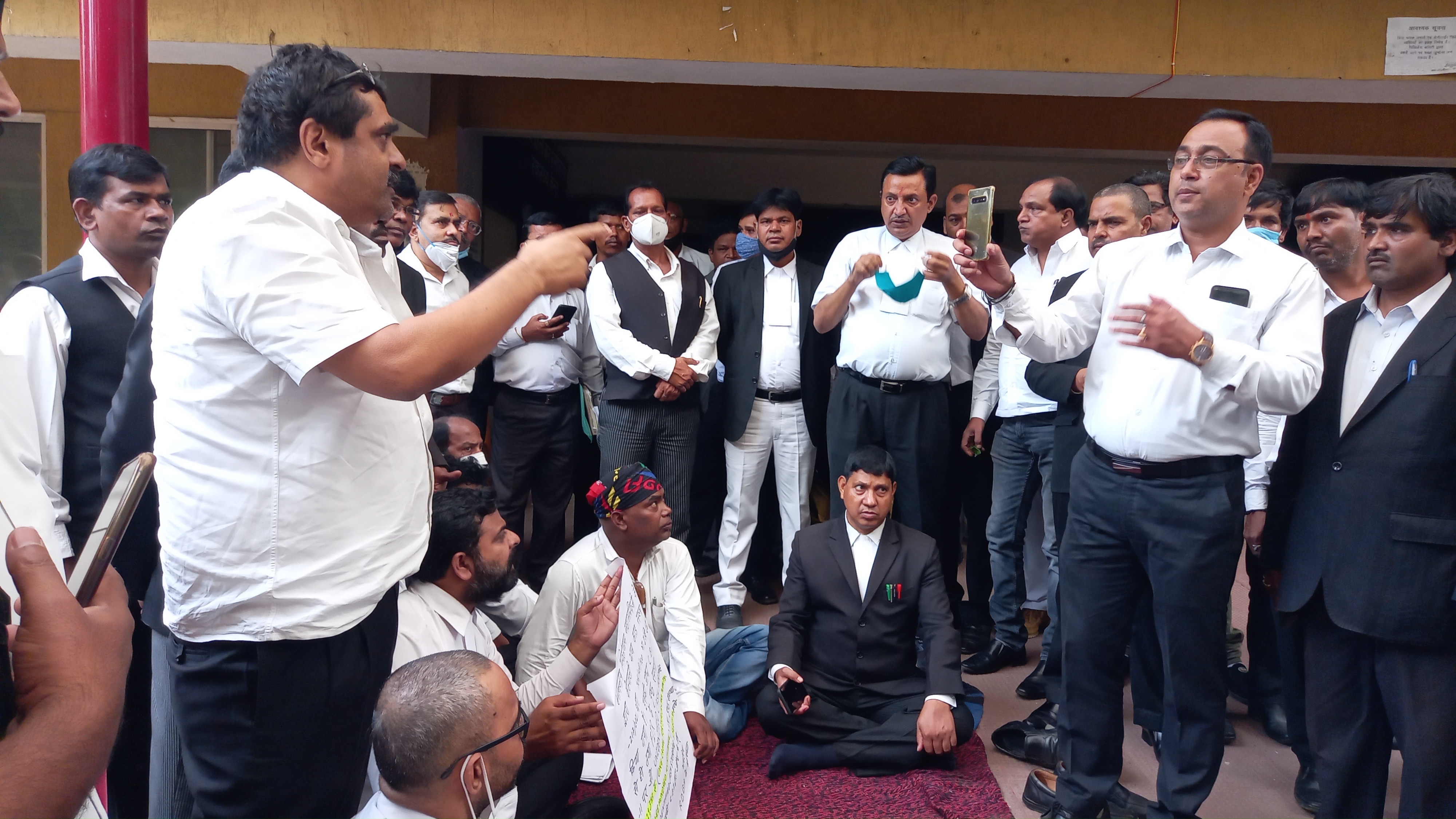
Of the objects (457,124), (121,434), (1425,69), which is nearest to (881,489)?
(121,434)

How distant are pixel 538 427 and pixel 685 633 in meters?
1.52

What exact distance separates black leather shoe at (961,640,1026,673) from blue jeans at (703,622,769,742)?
0.90m

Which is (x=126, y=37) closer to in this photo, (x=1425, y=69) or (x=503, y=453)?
(x=503, y=453)

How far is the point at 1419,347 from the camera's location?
220 centimetres

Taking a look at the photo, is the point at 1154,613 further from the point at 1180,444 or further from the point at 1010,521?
the point at 1010,521

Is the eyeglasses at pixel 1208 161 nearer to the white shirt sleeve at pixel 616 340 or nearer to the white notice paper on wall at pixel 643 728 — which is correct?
the white notice paper on wall at pixel 643 728

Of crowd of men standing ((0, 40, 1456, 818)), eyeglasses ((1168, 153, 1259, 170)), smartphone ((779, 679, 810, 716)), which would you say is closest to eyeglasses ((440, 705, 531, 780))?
crowd of men standing ((0, 40, 1456, 818))

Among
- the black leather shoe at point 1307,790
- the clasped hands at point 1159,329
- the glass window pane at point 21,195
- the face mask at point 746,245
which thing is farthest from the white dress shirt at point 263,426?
the glass window pane at point 21,195

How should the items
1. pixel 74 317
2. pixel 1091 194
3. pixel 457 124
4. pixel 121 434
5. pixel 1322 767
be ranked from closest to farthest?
1. pixel 121 434
2. pixel 74 317
3. pixel 1322 767
4. pixel 457 124
5. pixel 1091 194

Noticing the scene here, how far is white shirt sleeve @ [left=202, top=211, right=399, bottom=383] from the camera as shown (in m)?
1.24

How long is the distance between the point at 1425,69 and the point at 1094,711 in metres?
4.24

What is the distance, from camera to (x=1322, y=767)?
92.8 inches

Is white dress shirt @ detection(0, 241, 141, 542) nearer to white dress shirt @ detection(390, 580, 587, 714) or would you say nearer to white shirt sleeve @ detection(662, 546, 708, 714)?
white dress shirt @ detection(390, 580, 587, 714)

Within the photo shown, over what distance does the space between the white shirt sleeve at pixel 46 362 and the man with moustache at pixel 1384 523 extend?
2858mm
